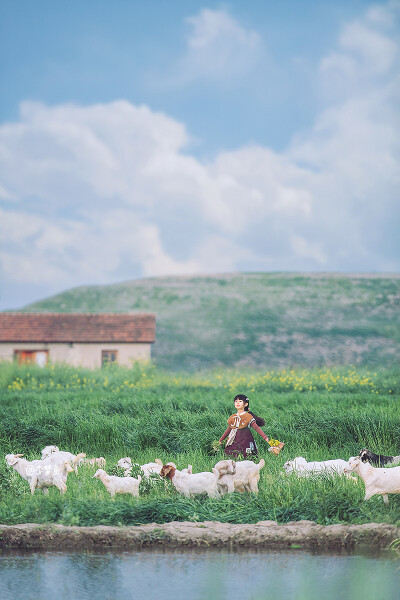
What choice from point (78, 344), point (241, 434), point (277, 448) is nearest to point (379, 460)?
point (277, 448)

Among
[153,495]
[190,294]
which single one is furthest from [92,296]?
[153,495]

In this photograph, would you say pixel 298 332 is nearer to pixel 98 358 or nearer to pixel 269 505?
pixel 98 358

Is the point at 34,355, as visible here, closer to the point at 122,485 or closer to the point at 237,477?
the point at 122,485

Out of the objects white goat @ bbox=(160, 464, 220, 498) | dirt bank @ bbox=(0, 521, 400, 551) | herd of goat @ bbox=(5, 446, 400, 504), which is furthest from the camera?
white goat @ bbox=(160, 464, 220, 498)

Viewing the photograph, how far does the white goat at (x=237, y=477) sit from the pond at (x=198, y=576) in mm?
1549

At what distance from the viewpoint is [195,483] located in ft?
29.8

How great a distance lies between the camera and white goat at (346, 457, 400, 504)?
848 centimetres

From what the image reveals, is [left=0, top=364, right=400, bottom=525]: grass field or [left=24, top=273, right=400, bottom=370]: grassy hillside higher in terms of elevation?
[left=24, top=273, right=400, bottom=370]: grassy hillside

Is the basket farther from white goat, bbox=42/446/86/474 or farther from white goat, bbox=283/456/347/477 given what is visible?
white goat, bbox=42/446/86/474

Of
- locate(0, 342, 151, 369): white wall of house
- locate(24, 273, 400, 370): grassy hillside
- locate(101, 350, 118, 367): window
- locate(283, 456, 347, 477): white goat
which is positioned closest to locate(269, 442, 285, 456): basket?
locate(283, 456, 347, 477): white goat

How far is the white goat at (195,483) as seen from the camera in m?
9.07

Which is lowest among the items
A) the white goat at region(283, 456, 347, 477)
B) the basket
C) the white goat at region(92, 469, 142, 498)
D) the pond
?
the pond

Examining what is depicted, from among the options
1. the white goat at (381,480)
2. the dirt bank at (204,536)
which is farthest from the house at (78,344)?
the dirt bank at (204,536)

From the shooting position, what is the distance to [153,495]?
9.54 m
